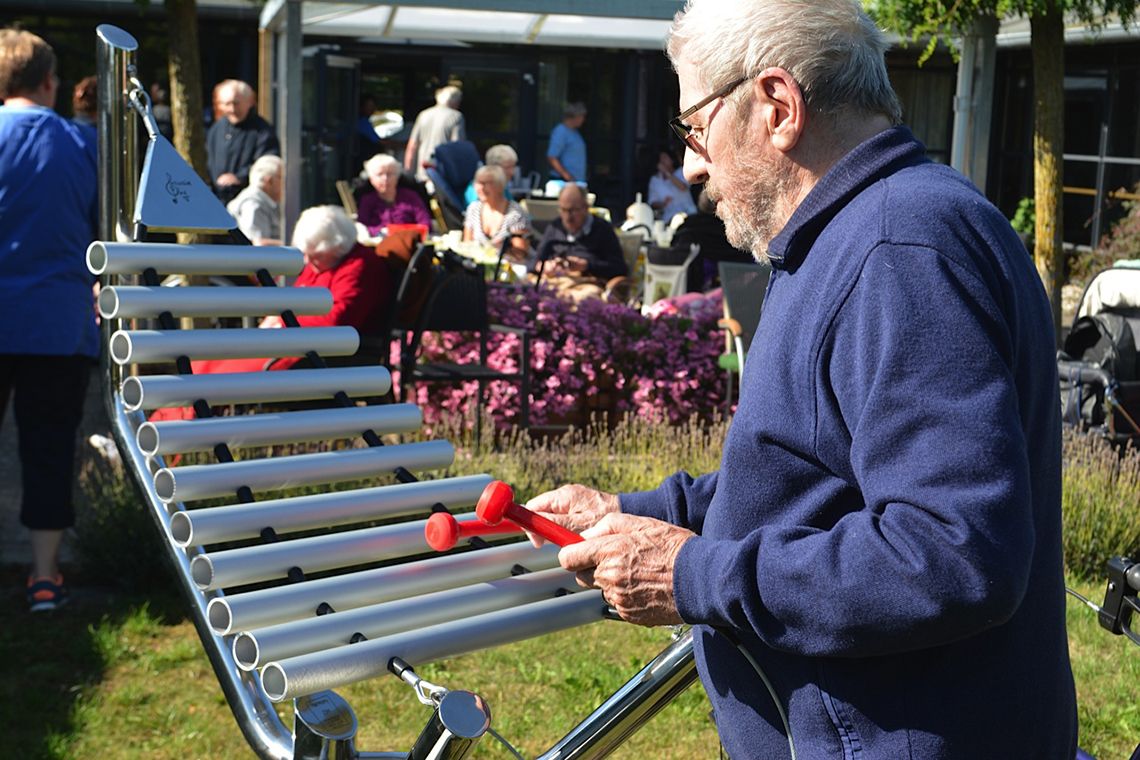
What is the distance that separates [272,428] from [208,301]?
37cm

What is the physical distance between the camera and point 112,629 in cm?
470

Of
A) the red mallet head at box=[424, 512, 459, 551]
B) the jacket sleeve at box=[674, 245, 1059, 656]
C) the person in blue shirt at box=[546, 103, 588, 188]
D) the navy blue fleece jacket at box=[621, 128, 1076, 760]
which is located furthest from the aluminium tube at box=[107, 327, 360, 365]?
the person in blue shirt at box=[546, 103, 588, 188]

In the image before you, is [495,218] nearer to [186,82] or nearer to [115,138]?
[186,82]

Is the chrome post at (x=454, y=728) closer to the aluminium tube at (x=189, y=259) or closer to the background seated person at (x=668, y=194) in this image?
the aluminium tube at (x=189, y=259)

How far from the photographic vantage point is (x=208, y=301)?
276cm

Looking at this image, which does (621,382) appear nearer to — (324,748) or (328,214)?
(328,214)

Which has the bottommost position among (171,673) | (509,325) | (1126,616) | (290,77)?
(171,673)

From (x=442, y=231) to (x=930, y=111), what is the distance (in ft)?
32.1

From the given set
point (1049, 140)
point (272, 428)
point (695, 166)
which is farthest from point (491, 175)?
point (695, 166)

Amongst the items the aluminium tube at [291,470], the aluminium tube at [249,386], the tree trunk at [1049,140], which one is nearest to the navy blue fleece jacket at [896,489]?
the aluminium tube at [291,470]

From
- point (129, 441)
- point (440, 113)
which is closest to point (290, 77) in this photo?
point (440, 113)

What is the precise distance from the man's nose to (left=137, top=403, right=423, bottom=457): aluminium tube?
101 centimetres

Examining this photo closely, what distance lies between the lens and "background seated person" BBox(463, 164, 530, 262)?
36.2 feet

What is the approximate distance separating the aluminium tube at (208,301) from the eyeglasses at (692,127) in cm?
119
